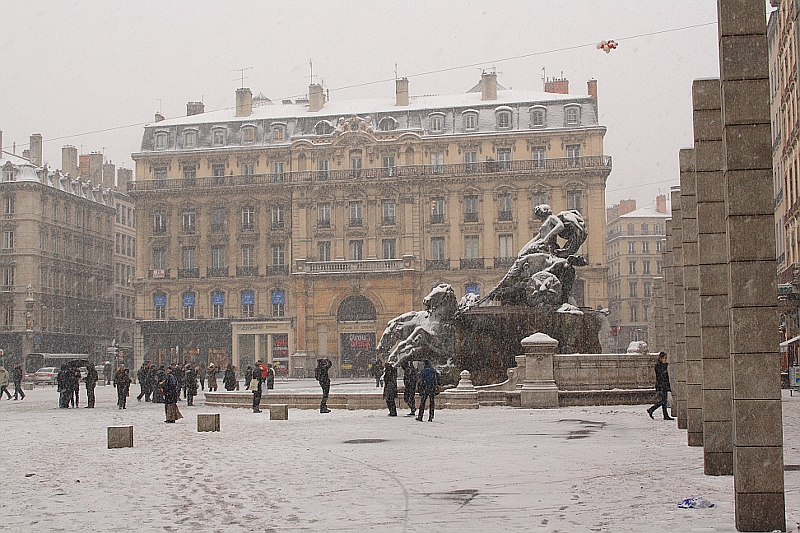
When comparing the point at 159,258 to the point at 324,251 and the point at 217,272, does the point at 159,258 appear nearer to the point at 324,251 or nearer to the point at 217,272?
the point at 217,272

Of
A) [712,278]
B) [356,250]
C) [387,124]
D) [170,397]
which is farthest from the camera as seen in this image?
[387,124]

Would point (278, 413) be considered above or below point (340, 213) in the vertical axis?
below

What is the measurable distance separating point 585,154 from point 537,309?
1506 inches

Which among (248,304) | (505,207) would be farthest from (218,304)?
(505,207)

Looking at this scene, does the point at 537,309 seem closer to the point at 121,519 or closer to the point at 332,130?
the point at 121,519

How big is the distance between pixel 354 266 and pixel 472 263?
723 cm

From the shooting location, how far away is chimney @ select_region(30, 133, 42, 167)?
3086 inches

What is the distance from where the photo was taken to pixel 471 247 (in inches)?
2549

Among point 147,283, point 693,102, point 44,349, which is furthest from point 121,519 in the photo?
point 44,349

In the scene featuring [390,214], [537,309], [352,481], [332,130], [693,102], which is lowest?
[352,481]

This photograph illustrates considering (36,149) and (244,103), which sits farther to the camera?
(36,149)

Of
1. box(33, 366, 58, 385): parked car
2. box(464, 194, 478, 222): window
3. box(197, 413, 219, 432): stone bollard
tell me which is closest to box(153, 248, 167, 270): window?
box(33, 366, 58, 385): parked car

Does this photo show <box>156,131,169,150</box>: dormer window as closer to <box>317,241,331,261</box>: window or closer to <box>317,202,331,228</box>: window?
<box>317,202,331,228</box>: window

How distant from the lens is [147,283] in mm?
68188
